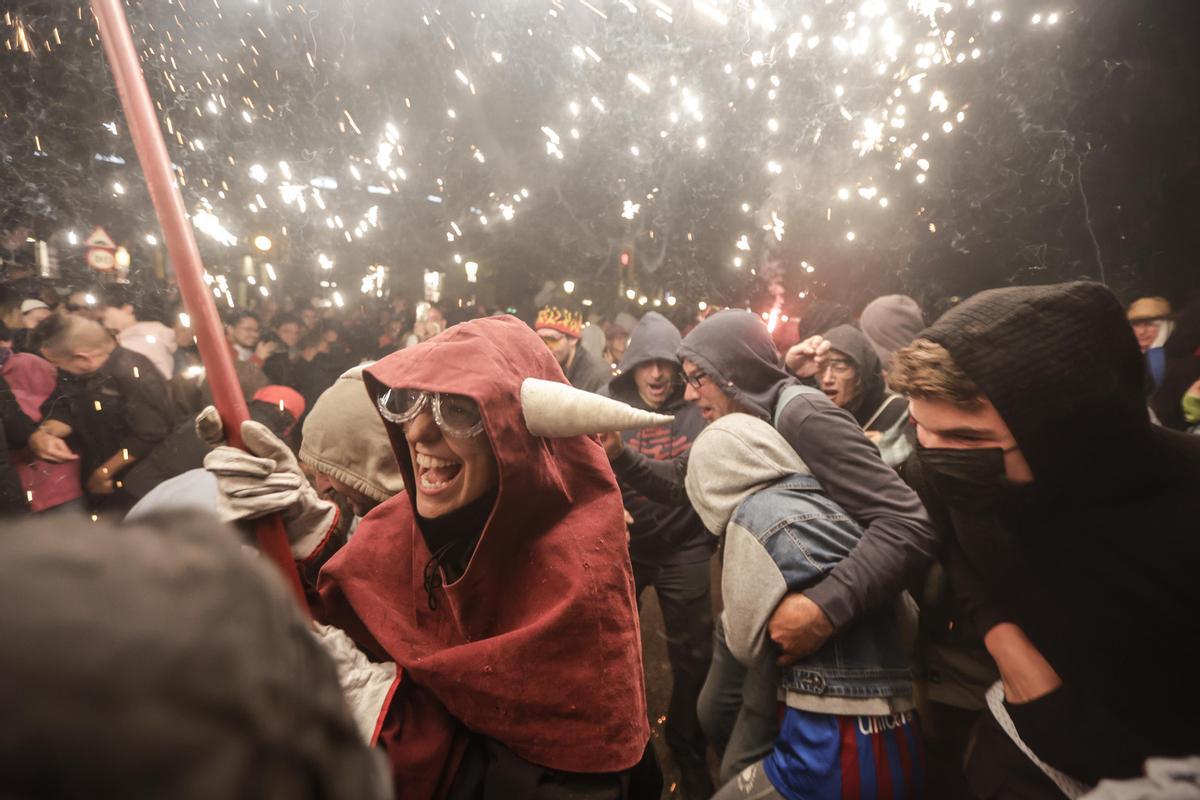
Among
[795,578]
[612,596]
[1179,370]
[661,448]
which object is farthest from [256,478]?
[1179,370]

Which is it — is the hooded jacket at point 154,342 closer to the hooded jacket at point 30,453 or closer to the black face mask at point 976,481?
the hooded jacket at point 30,453

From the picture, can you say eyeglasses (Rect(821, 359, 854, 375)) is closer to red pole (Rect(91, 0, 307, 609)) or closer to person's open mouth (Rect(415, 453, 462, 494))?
person's open mouth (Rect(415, 453, 462, 494))

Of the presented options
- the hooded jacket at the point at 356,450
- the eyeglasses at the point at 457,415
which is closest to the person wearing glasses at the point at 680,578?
the hooded jacket at the point at 356,450

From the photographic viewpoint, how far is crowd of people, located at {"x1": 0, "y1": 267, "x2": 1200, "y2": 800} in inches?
13.8

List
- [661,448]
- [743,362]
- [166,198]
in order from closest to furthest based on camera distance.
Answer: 1. [166,198]
2. [743,362]
3. [661,448]

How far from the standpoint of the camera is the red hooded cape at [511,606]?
125 cm

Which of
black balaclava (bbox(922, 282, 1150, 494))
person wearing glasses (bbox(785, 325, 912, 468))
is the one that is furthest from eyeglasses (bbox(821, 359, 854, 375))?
black balaclava (bbox(922, 282, 1150, 494))

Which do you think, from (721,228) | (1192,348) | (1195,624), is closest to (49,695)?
(1195,624)

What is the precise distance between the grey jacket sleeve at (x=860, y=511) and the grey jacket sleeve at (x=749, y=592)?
14 centimetres

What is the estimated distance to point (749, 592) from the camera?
1.80m

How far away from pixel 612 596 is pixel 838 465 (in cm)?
121

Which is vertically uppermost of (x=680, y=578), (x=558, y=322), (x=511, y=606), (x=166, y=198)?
(x=558, y=322)

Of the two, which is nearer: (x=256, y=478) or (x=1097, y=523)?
(x=1097, y=523)

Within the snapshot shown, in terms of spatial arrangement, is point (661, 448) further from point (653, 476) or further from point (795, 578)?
point (795, 578)
